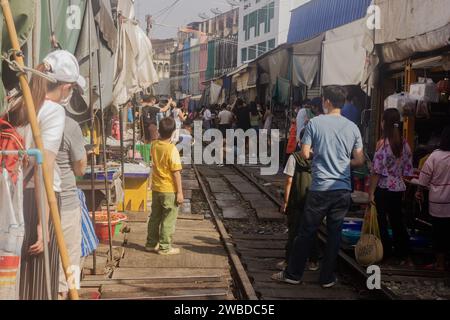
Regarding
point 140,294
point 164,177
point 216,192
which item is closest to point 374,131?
point 216,192

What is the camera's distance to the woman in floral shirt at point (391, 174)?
22.9ft

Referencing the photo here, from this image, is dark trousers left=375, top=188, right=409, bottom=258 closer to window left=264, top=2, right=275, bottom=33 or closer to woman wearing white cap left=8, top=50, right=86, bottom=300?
woman wearing white cap left=8, top=50, right=86, bottom=300

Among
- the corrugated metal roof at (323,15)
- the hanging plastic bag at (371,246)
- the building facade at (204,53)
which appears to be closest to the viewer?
the hanging plastic bag at (371,246)

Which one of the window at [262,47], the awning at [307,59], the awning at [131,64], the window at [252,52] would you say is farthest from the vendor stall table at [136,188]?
the window at [252,52]

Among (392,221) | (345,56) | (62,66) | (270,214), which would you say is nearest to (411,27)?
(345,56)

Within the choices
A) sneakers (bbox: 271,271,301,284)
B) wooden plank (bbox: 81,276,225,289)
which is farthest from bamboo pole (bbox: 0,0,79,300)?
sneakers (bbox: 271,271,301,284)

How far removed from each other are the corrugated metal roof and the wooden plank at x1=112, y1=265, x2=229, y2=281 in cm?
1132

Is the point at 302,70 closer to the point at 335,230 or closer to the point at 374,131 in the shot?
the point at 374,131

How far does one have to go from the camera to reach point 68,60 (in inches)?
153

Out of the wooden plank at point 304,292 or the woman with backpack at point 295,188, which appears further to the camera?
the woman with backpack at point 295,188

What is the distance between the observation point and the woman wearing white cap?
3680mm

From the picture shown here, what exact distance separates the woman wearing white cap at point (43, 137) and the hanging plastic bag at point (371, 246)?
394 cm

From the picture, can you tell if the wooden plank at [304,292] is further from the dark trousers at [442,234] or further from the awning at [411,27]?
the awning at [411,27]

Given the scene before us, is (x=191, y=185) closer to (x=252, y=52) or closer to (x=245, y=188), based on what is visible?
(x=245, y=188)
